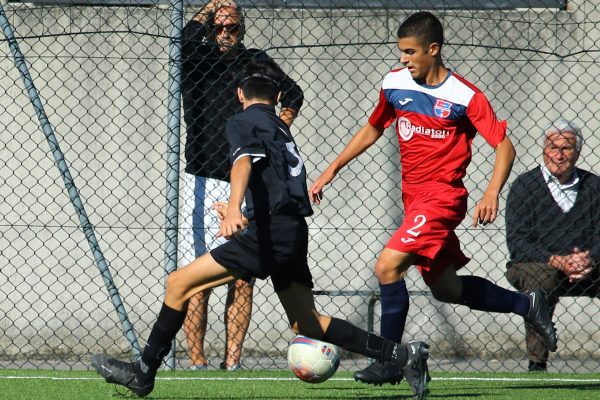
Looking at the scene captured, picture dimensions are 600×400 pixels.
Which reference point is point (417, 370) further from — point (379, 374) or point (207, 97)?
point (207, 97)

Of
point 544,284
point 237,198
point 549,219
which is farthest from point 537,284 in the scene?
point 237,198

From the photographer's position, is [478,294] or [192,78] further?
[192,78]

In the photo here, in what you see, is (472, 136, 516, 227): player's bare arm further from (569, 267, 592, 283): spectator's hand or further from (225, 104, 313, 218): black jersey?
(569, 267, 592, 283): spectator's hand

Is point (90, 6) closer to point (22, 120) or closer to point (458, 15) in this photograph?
point (22, 120)

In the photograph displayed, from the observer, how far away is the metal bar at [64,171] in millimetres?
7000

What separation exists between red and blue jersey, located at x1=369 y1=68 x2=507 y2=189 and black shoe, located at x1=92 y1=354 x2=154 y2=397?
1.68 metres

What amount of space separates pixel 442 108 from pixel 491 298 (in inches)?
42.1

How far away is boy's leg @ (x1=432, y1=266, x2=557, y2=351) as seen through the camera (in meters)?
5.88

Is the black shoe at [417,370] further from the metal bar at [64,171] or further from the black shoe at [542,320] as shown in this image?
the metal bar at [64,171]

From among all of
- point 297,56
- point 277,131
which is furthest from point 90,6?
point 277,131

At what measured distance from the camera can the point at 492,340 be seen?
26.3 feet

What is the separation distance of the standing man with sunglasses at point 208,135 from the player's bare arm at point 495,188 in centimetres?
211

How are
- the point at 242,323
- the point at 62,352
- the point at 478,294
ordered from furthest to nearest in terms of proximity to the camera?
the point at 62,352 < the point at 242,323 < the point at 478,294

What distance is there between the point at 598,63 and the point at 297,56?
2142 mm
